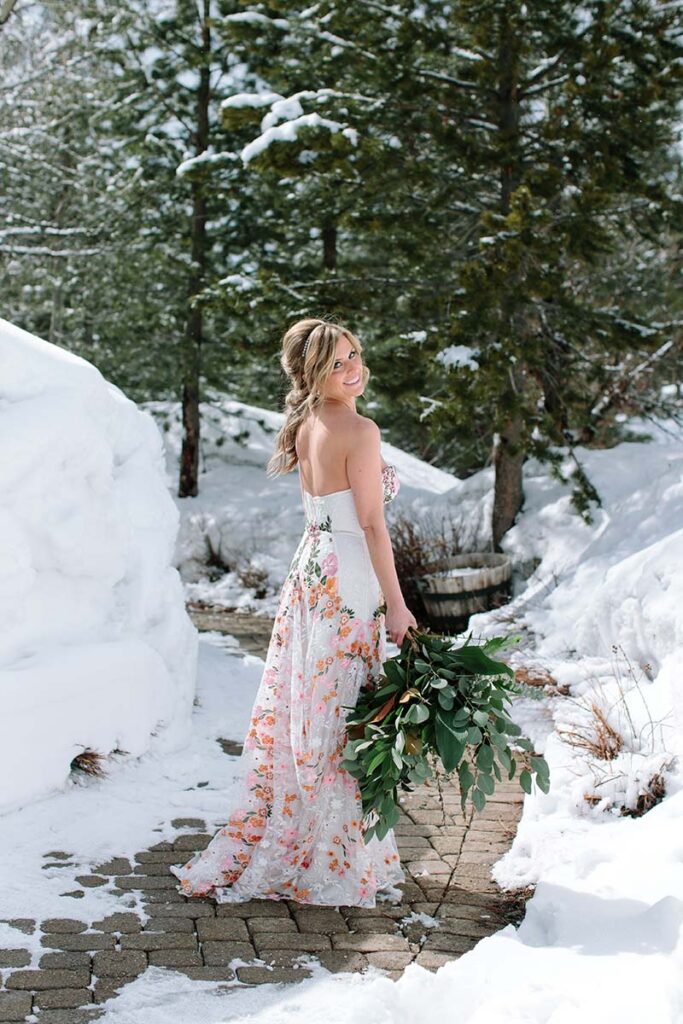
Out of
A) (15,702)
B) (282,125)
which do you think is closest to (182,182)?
(282,125)

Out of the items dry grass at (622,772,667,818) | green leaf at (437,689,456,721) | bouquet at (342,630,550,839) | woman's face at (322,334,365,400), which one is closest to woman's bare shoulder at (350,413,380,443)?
woman's face at (322,334,365,400)

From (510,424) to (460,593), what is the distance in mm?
1781

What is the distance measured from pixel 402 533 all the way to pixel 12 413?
4.76 m

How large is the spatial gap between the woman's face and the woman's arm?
0.16 m

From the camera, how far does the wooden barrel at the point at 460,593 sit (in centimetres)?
840

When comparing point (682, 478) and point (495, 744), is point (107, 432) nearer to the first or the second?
point (495, 744)

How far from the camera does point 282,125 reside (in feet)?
28.2

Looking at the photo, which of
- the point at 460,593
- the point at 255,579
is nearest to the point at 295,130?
the point at 460,593

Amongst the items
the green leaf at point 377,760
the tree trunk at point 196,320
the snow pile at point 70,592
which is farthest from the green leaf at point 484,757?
the tree trunk at point 196,320

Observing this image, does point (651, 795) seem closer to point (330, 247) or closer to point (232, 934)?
point (232, 934)

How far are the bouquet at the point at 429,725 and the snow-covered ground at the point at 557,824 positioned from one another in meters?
0.50

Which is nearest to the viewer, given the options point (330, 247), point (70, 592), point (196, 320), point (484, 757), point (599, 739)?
point (484, 757)

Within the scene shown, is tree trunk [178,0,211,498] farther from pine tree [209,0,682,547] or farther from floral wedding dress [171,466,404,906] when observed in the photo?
floral wedding dress [171,466,404,906]

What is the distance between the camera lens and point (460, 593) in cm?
841
